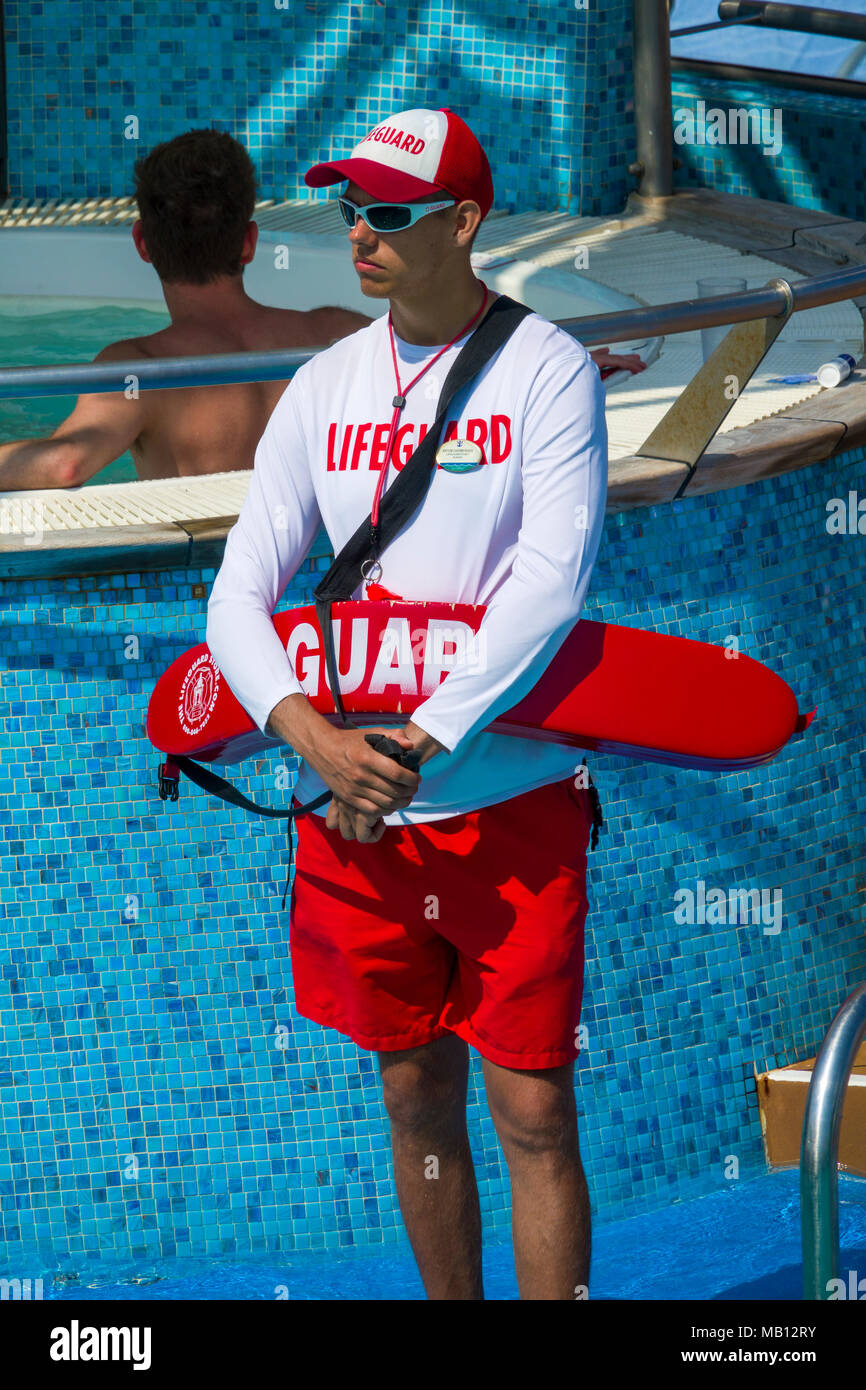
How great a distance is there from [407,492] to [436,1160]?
36.4 inches

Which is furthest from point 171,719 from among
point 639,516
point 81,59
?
point 81,59

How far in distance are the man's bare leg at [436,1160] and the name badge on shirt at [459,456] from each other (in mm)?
783

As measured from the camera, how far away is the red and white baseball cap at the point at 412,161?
6.97ft

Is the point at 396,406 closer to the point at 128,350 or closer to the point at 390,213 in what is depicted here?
the point at 390,213

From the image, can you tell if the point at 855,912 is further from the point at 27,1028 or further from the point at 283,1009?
the point at 27,1028

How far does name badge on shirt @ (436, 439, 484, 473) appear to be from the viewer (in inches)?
84.7

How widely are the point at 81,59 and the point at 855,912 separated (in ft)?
17.3

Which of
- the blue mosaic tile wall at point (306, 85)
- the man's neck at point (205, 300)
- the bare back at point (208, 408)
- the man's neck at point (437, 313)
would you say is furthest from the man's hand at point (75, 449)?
the blue mosaic tile wall at point (306, 85)

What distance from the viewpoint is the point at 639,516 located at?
3.39 metres

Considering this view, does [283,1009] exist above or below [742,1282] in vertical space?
above

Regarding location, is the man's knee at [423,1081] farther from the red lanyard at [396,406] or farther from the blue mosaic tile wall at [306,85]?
the blue mosaic tile wall at [306,85]

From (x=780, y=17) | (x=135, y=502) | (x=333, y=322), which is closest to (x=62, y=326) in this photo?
(x=780, y=17)

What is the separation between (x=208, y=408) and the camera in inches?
143

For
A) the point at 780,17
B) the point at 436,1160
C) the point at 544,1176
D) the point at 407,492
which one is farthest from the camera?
the point at 780,17
